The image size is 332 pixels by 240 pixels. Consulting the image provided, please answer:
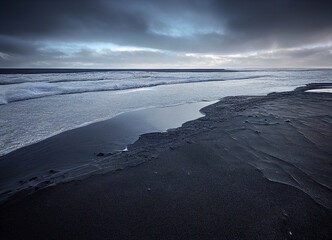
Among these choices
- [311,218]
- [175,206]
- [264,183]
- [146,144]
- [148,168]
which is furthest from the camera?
[146,144]

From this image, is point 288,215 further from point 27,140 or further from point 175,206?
point 27,140

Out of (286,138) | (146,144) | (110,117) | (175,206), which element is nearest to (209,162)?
(175,206)

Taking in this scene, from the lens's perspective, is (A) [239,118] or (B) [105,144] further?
(A) [239,118]

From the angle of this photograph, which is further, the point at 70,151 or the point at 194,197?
the point at 70,151

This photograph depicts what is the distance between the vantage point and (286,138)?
427 cm

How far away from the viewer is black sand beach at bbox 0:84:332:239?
6.39ft

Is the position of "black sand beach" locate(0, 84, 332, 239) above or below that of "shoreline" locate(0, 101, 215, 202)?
above

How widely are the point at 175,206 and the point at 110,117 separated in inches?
197

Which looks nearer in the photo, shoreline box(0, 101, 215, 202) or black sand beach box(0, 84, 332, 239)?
black sand beach box(0, 84, 332, 239)

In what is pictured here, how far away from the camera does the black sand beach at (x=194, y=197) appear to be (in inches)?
76.7

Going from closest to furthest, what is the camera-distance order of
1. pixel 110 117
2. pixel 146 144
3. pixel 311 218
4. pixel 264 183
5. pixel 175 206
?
1. pixel 311 218
2. pixel 175 206
3. pixel 264 183
4. pixel 146 144
5. pixel 110 117

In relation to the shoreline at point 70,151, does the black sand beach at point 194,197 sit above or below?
above

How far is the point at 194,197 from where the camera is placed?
245cm

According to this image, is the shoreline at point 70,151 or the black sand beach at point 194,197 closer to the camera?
the black sand beach at point 194,197
